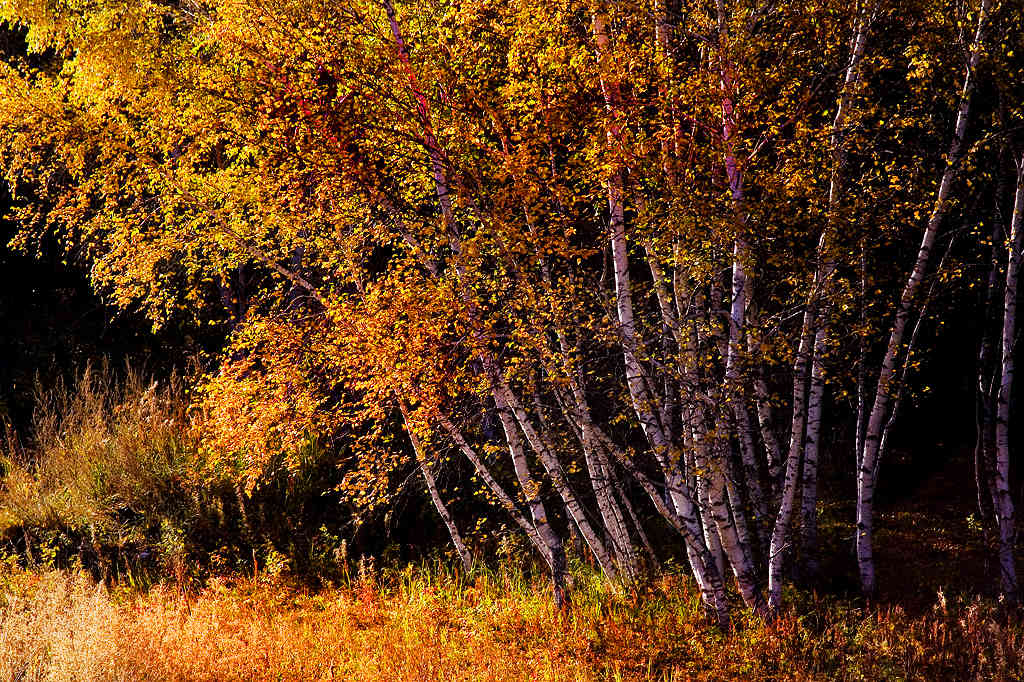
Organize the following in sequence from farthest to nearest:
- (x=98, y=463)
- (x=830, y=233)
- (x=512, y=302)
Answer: (x=98, y=463) → (x=512, y=302) → (x=830, y=233)

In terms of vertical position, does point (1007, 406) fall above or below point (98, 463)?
above

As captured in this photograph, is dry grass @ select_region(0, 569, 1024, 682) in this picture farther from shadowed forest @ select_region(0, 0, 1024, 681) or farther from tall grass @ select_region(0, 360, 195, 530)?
tall grass @ select_region(0, 360, 195, 530)

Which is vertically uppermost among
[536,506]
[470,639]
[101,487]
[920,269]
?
[920,269]

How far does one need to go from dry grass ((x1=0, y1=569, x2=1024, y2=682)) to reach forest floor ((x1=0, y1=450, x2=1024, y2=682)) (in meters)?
0.02

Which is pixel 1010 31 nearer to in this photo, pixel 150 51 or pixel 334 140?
pixel 334 140

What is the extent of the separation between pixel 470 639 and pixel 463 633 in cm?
15

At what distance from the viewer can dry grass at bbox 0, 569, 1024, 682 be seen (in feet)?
20.3

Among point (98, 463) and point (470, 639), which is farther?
point (98, 463)

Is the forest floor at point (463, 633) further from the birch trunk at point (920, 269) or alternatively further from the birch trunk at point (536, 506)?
the birch trunk at point (920, 269)

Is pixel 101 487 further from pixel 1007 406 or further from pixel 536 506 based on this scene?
pixel 1007 406

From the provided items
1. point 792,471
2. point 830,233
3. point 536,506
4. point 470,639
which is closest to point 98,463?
point 470,639

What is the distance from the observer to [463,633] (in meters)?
7.16

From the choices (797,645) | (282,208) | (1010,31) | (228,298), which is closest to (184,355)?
(228,298)

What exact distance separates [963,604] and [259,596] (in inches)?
282
